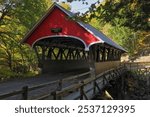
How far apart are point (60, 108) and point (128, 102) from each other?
1596 millimetres

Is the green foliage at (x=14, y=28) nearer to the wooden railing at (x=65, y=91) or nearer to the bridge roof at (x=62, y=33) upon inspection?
the bridge roof at (x=62, y=33)

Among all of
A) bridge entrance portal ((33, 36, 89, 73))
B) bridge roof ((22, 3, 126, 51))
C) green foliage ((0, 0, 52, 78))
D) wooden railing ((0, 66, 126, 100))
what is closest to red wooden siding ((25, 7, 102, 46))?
bridge roof ((22, 3, 126, 51))

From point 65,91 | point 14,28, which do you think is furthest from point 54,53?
point 65,91

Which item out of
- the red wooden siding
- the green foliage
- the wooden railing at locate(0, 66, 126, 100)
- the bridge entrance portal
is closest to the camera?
the wooden railing at locate(0, 66, 126, 100)

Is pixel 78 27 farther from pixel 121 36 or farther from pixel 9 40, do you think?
pixel 121 36

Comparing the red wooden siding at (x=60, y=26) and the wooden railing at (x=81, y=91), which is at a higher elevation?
the red wooden siding at (x=60, y=26)

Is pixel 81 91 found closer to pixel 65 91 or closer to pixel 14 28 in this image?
pixel 65 91

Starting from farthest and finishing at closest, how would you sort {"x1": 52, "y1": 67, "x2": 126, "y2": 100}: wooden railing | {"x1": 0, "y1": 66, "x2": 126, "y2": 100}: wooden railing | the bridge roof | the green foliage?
the green foliage < the bridge roof < {"x1": 52, "y1": 67, "x2": 126, "y2": 100}: wooden railing < {"x1": 0, "y1": 66, "x2": 126, "y2": 100}: wooden railing

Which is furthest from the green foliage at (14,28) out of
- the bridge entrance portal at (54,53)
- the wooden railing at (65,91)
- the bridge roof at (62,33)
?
the wooden railing at (65,91)

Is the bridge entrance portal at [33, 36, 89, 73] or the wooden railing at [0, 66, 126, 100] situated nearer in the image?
the wooden railing at [0, 66, 126, 100]

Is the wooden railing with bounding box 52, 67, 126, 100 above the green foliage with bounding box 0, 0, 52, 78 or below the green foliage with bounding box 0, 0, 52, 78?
below

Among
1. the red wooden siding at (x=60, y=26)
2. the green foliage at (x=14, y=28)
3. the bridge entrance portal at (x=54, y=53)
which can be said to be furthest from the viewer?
the green foliage at (x=14, y=28)

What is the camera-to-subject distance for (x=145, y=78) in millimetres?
39125

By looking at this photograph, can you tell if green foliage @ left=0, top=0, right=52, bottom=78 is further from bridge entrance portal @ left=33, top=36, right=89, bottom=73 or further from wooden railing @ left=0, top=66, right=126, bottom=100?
wooden railing @ left=0, top=66, right=126, bottom=100
